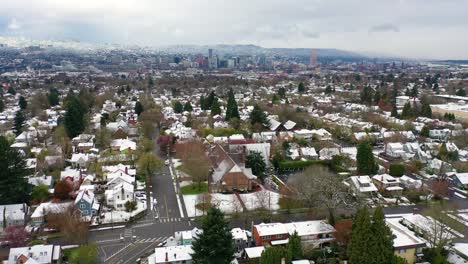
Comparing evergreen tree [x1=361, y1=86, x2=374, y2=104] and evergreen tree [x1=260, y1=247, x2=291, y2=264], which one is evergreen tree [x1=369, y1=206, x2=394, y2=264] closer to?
evergreen tree [x1=260, y1=247, x2=291, y2=264]

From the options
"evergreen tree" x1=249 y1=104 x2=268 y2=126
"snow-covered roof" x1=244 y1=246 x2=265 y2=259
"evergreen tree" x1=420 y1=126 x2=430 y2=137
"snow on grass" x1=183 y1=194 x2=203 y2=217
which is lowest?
"snow on grass" x1=183 y1=194 x2=203 y2=217

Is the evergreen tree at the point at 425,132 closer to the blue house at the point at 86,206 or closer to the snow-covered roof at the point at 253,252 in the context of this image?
the snow-covered roof at the point at 253,252

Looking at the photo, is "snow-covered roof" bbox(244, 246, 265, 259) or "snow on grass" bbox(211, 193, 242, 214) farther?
"snow on grass" bbox(211, 193, 242, 214)

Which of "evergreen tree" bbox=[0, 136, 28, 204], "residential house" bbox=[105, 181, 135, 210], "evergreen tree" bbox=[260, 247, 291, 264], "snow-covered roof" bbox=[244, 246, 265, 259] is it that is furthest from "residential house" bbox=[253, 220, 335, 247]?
"evergreen tree" bbox=[0, 136, 28, 204]

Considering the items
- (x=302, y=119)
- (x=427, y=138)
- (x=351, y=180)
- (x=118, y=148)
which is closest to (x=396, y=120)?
(x=427, y=138)

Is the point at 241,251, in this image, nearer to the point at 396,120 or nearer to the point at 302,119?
the point at 302,119

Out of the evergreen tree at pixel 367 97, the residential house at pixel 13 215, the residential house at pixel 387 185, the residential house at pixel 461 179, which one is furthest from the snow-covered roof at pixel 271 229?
the evergreen tree at pixel 367 97
